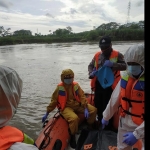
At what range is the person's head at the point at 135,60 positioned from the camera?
176cm

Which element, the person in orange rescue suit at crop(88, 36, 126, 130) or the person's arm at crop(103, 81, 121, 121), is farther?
the person in orange rescue suit at crop(88, 36, 126, 130)

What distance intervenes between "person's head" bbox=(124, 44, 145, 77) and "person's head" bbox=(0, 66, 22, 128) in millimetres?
1121

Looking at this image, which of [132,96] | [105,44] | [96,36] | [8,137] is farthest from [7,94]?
[96,36]

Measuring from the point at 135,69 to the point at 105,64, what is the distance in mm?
1231

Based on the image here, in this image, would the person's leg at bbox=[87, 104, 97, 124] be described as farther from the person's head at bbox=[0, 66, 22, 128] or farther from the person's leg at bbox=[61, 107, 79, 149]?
the person's head at bbox=[0, 66, 22, 128]

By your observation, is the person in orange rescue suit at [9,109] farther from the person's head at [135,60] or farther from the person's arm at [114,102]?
the person's arm at [114,102]

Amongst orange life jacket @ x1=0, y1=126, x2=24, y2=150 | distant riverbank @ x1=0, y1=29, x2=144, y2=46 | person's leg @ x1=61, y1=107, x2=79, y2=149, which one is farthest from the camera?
distant riverbank @ x1=0, y1=29, x2=144, y2=46

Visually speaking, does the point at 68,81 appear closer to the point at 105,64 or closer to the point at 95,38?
the point at 105,64

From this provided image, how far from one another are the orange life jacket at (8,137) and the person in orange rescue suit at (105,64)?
87.2 inches

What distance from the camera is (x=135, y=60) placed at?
5.89 ft

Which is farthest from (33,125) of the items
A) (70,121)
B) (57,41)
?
(57,41)

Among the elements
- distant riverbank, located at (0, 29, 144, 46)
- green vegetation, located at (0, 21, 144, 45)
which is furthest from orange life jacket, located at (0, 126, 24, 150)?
distant riverbank, located at (0, 29, 144, 46)

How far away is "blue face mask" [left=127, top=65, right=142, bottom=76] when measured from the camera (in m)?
1.84

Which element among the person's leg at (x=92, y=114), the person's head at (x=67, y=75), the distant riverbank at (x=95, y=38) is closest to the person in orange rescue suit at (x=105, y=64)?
the person's leg at (x=92, y=114)
